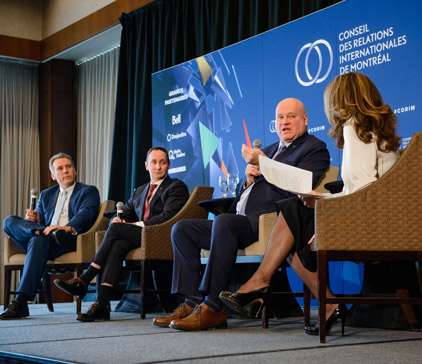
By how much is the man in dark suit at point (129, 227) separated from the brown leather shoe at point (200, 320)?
34.8 inches

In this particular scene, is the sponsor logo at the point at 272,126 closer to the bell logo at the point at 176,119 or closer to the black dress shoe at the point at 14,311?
the bell logo at the point at 176,119

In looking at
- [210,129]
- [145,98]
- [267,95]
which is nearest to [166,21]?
[145,98]

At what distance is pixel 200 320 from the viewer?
292 cm

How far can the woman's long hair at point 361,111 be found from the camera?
2.52 m

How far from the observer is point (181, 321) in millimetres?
2922

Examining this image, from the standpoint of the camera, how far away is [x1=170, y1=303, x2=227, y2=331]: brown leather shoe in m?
2.91

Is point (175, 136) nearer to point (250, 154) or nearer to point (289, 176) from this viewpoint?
point (250, 154)

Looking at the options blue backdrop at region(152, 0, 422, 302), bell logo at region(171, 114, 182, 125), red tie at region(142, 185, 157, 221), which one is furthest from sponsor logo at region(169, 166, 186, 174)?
red tie at region(142, 185, 157, 221)

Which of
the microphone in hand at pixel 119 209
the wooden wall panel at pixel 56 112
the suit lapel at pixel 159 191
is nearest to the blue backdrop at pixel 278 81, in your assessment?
the suit lapel at pixel 159 191

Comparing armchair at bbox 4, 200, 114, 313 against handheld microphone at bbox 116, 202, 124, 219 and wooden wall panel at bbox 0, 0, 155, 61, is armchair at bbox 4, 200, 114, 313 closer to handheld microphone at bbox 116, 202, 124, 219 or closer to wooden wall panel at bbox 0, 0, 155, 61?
handheld microphone at bbox 116, 202, 124, 219

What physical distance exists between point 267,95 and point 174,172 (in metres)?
1.53

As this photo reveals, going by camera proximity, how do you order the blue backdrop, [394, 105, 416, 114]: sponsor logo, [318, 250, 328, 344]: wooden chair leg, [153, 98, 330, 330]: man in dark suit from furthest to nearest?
the blue backdrop → [394, 105, 416, 114]: sponsor logo → [153, 98, 330, 330]: man in dark suit → [318, 250, 328, 344]: wooden chair leg

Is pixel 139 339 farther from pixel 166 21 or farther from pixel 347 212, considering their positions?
pixel 166 21

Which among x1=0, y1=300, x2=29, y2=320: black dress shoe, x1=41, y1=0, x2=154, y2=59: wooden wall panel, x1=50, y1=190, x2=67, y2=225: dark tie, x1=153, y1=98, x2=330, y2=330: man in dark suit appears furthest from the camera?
x1=41, y1=0, x2=154, y2=59: wooden wall panel
